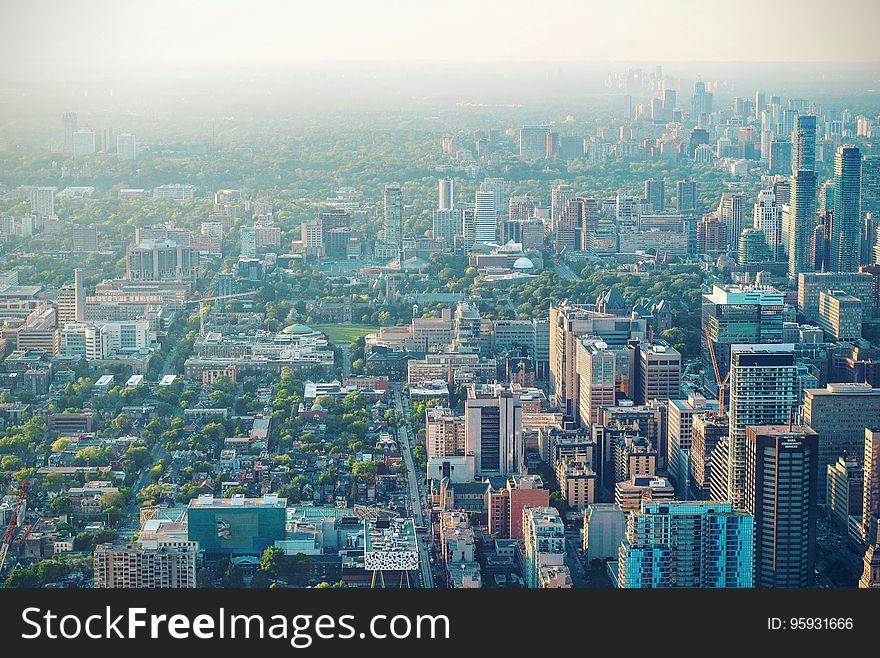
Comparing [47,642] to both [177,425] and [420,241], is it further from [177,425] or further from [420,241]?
[420,241]

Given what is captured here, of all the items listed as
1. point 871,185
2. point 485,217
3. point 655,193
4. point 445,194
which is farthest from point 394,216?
point 871,185

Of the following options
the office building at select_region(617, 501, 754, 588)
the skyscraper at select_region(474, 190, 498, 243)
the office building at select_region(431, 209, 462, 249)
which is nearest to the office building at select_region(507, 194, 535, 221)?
the skyscraper at select_region(474, 190, 498, 243)

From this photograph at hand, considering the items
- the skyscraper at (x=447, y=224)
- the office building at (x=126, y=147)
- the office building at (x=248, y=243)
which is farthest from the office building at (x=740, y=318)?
the office building at (x=126, y=147)

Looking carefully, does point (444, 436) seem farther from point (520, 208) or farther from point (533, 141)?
point (533, 141)

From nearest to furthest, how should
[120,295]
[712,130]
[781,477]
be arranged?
1. [781,477]
2. [120,295]
3. [712,130]

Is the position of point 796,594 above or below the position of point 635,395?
above

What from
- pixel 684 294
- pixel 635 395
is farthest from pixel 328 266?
pixel 635 395

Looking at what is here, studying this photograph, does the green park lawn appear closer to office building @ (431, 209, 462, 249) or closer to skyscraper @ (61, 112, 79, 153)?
skyscraper @ (61, 112, 79, 153)
